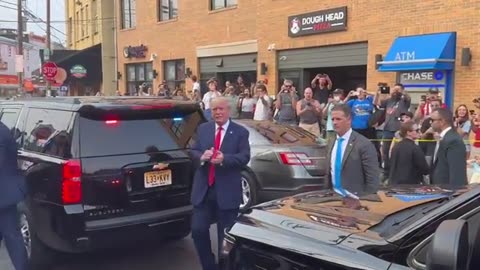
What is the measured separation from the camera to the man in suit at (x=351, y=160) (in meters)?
4.46

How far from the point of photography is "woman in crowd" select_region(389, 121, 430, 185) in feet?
20.0

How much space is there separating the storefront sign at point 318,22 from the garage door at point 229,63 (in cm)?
255

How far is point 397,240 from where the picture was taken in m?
2.46

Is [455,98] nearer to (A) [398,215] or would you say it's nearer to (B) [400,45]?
(B) [400,45]

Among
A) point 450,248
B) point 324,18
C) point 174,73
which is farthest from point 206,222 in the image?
point 174,73

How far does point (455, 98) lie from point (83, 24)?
33.1 m

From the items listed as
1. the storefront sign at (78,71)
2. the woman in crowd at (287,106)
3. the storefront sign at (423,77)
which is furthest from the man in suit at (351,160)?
the storefront sign at (78,71)

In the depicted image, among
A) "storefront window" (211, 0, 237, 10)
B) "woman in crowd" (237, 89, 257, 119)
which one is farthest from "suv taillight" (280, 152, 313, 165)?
"storefront window" (211, 0, 237, 10)

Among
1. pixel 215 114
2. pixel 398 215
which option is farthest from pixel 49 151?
pixel 398 215

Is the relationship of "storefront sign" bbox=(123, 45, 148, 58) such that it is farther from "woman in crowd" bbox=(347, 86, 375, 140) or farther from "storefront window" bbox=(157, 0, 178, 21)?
"woman in crowd" bbox=(347, 86, 375, 140)

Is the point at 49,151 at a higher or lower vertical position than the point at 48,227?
higher

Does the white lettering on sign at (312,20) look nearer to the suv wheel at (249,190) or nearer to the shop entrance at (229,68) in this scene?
the shop entrance at (229,68)

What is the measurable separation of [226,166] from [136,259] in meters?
1.71

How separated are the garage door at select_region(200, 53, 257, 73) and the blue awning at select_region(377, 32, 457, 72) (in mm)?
6346
